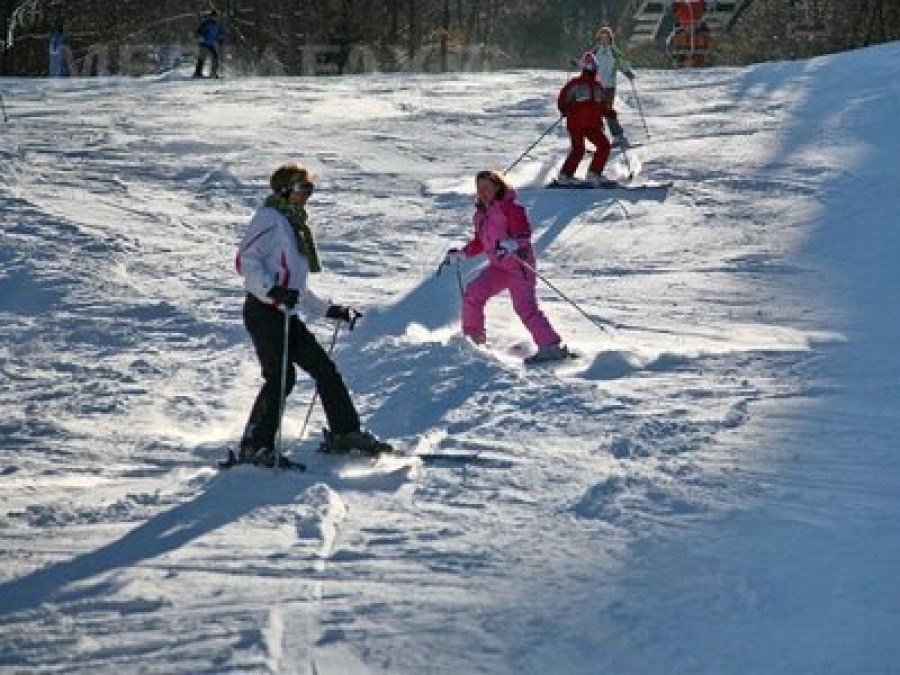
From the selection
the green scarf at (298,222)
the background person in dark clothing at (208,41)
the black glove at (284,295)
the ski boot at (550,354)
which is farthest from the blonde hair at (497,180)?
the background person in dark clothing at (208,41)

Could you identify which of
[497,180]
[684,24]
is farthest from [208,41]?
[497,180]

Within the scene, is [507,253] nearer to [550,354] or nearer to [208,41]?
[550,354]

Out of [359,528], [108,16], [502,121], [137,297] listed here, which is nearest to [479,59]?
[108,16]

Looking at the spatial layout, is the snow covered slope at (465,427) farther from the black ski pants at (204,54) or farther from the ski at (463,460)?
the black ski pants at (204,54)

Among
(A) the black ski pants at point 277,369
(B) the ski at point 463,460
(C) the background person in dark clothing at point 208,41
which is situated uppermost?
(C) the background person in dark clothing at point 208,41

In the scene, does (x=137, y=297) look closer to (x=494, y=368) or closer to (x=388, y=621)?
(x=494, y=368)

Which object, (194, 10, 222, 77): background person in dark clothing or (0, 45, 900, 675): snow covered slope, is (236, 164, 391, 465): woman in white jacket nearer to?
(0, 45, 900, 675): snow covered slope

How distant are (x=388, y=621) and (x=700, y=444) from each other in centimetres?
261

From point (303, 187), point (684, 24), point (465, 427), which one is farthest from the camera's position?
point (684, 24)

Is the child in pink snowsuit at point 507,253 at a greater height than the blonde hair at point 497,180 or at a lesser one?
lesser

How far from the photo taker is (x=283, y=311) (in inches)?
282

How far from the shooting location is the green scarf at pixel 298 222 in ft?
23.0

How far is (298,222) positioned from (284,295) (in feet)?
1.28

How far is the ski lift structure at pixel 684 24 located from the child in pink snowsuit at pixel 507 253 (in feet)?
76.0
